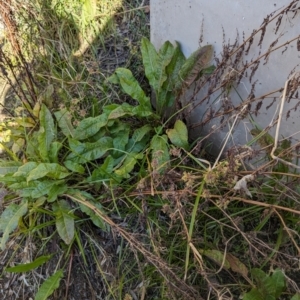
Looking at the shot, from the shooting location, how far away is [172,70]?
2027mm

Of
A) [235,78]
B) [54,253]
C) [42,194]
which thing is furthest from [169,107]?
[54,253]

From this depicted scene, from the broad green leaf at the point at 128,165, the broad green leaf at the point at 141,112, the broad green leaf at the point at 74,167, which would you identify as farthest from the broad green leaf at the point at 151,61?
the broad green leaf at the point at 74,167

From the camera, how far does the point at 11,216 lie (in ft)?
6.31

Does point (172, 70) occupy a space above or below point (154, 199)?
above

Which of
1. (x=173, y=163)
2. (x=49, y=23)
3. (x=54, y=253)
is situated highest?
(x=49, y=23)

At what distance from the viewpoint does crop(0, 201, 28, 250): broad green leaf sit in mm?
1888

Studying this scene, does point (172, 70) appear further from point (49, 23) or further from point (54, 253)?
point (54, 253)

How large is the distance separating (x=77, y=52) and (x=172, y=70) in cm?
63

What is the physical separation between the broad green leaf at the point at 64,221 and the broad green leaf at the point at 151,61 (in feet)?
2.20

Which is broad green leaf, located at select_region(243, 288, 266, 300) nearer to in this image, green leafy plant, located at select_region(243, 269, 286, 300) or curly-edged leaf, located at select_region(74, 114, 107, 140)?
green leafy plant, located at select_region(243, 269, 286, 300)

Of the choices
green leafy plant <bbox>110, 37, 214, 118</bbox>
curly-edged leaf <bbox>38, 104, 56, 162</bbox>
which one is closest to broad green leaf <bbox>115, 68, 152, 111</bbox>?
green leafy plant <bbox>110, 37, 214, 118</bbox>

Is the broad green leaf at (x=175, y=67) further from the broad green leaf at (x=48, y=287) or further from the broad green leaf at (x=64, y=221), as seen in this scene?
the broad green leaf at (x=48, y=287)

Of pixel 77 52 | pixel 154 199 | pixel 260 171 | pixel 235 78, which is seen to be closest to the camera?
pixel 260 171

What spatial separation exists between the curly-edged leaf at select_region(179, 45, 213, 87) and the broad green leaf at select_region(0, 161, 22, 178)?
33.3 inches
